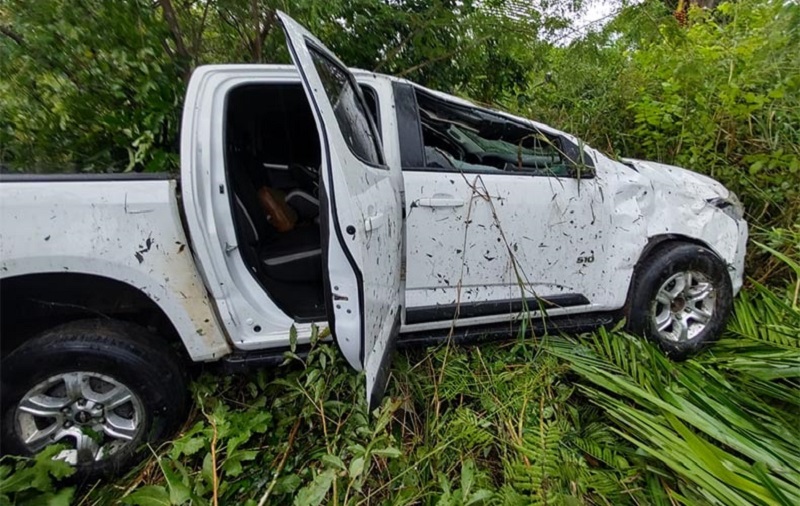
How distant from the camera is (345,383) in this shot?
201 cm

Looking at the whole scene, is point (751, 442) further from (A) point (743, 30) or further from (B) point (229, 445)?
(A) point (743, 30)

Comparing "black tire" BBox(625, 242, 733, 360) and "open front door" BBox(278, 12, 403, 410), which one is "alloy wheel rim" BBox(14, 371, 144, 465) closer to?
"open front door" BBox(278, 12, 403, 410)

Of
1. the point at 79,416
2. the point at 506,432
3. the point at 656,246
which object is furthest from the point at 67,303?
the point at 656,246

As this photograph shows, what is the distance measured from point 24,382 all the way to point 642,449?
7.55 ft

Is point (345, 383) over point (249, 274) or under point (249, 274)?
under

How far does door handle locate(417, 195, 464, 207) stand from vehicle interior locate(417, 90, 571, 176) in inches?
11.1

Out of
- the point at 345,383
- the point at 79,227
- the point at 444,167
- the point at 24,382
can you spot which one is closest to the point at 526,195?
the point at 444,167

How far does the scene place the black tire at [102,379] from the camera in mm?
1546

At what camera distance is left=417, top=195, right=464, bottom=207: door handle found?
6.36ft

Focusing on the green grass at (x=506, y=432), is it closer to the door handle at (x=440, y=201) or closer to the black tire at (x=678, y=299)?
the black tire at (x=678, y=299)

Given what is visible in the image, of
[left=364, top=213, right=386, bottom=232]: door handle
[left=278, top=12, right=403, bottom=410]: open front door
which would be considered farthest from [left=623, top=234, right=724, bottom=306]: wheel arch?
[left=364, top=213, right=386, bottom=232]: door handle

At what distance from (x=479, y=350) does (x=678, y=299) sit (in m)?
1.20

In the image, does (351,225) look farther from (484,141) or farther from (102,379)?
(484,141)

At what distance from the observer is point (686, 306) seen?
2410 mm
